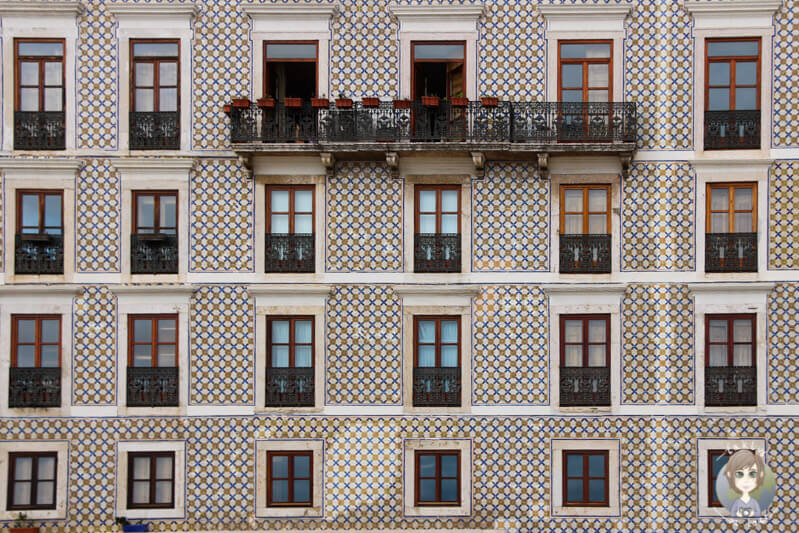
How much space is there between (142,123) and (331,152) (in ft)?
14.3

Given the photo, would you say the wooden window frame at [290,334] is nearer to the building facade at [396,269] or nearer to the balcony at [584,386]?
the building facade at [396,269]

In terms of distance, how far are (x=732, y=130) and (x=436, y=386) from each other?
28.2 feet

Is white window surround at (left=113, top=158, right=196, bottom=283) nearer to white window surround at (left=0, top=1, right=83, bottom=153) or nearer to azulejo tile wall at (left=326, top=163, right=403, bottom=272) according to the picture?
white window surround at (left=0, top=1, right=83, bottom=153)

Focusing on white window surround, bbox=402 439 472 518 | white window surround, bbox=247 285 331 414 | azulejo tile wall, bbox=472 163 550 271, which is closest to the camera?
white window surround, bbox=402 439 472 518

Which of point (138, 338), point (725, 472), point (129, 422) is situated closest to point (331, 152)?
point (138, 338)

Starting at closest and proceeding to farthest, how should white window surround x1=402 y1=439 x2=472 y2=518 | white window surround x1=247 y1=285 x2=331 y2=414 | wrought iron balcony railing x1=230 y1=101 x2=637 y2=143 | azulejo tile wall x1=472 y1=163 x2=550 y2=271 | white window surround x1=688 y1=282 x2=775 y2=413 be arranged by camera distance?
wrought iron balcony railing x1=230 y1=101 x2=637 y2=143 → white window surround x1=688 y1=282 x2=775 y2=413 → white window surround x1=402 y1=439 x2=472 y2=518 → white window surround x1=247 y1=285 x2=331 y2=414 → azulejo tile wall x1=472 y1=163 x2=550 y2=271

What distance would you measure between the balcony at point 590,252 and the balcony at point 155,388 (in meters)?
9.15

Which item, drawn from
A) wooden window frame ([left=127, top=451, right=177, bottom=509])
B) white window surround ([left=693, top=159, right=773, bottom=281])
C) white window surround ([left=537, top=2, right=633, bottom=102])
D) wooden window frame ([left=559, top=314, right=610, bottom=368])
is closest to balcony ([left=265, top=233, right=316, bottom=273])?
wooden window frame ([left=127, top=451, right=177, bottom=509])

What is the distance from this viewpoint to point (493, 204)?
51.0ft

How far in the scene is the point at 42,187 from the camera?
1552 cm

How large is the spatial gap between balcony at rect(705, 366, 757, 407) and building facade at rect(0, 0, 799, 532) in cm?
7

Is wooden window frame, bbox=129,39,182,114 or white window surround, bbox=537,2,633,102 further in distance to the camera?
wooden window frame, bbox=129,39,182,114

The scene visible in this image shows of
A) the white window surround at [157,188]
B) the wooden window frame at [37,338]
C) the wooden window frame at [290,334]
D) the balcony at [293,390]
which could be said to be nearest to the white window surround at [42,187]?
the wooden window frame at [37,338]

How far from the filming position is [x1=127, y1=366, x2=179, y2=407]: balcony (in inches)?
607
